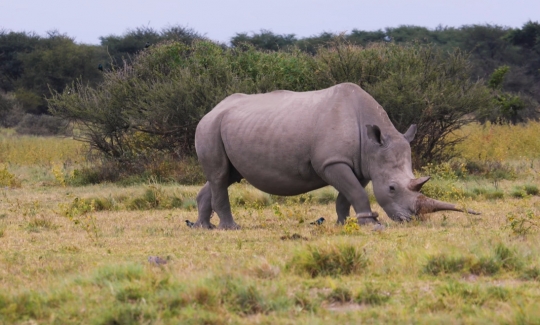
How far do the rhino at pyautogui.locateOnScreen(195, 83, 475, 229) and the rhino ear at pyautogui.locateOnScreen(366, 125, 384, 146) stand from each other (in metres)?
0.01

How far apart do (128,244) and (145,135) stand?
11.0 meters

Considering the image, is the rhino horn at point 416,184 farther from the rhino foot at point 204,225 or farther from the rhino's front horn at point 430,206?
the rhino foot at point 204,225

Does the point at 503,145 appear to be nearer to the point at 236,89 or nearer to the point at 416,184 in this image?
the point at 236,89

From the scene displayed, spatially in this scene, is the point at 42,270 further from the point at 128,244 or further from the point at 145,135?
the point at 145,135

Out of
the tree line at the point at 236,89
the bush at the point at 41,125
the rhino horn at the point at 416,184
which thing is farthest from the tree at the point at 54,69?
the rhino horn at the point at 416,184

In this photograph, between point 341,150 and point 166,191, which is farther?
point 166,191

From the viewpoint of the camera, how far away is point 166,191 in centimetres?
1416

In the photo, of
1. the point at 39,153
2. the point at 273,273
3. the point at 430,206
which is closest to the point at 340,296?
the point at 273,273

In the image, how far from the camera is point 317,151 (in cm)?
1015

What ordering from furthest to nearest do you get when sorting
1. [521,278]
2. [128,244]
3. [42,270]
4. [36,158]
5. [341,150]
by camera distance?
[36,158], [341,150], [128,244], [42,270], [521,278]

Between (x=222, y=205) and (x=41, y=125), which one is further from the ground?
(x=222, y=205)

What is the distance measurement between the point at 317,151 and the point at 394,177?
90cm

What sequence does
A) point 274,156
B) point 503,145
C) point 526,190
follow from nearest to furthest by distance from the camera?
point 274,156 < point 526,190 < point 503,145

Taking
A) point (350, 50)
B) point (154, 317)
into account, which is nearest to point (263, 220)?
point (154, 317)
